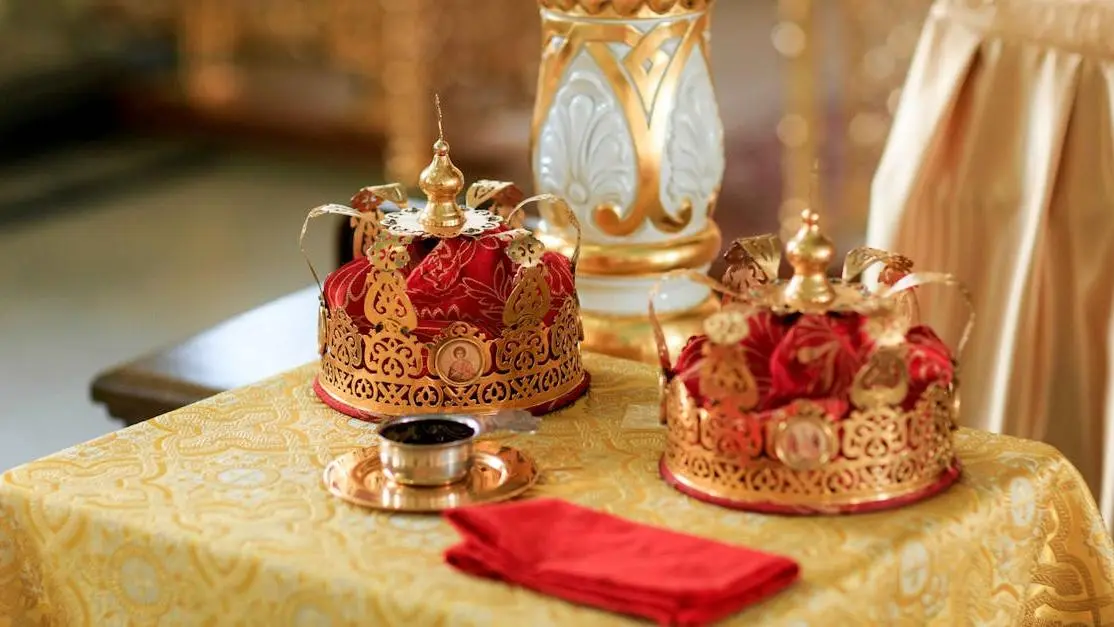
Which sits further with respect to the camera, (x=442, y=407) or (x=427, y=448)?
(x=442, y=407)

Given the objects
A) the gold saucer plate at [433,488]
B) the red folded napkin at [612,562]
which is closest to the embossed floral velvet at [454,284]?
the gold saucer plate at [433,488]

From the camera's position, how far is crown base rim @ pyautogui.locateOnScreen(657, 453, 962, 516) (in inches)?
44.6

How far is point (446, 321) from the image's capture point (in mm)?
1327

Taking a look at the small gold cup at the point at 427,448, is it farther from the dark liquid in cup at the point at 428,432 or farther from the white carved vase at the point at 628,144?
the white carved vase at the point at 628,144

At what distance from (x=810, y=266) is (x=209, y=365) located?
98 cm

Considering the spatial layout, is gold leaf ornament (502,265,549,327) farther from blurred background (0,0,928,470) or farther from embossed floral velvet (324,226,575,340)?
blurred background (0,0,928,470)

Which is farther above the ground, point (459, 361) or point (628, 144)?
point (628, 144)

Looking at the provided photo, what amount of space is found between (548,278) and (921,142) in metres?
0.72

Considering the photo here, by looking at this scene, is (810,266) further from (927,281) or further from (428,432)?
(428,432)

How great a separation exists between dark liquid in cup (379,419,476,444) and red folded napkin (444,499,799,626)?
0.28 feet

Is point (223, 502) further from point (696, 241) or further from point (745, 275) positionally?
point (696, 241)

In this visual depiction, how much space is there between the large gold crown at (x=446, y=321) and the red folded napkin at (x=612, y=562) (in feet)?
0.70

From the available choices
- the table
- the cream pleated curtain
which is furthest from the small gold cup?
the cream pleated curtain

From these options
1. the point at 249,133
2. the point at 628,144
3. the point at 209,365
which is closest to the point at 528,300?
the point at 628,144
